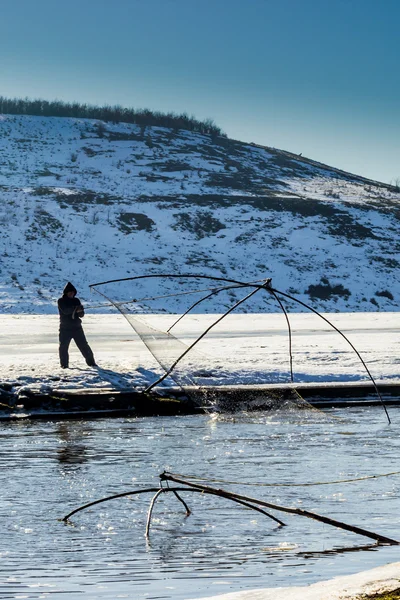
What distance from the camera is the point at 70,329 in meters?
16.2

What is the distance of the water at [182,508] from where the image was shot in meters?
6.04

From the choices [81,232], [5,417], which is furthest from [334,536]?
[81,232]

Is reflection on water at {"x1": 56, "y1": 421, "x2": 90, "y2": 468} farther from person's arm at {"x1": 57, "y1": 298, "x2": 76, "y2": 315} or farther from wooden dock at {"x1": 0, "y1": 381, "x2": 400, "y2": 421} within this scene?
person's arm at {"x1": 57, "y1": 298, "x2": 76, "y2": 315}

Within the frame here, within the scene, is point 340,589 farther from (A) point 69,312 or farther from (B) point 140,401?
(A) point 69,312

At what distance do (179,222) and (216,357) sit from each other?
4727 centimetres

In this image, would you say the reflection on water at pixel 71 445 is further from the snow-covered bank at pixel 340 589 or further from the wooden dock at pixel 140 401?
the snow-covered bank at pixel 340 589

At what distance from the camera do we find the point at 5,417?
541 inches

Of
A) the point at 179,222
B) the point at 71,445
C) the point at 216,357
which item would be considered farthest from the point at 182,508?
the point at 179,222

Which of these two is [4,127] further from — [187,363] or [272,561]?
[272,561]

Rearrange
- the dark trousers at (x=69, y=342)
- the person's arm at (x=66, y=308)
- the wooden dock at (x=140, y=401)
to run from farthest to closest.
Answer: the person's arm at (x=66, y=308), the dark trousers at (x=69, y=342), the wooden dock at (x=140, y=401)

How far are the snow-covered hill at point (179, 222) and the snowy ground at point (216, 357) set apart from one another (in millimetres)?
18546

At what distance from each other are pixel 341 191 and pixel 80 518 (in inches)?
3093

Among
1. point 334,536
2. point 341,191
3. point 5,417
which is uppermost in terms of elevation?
point 341,191

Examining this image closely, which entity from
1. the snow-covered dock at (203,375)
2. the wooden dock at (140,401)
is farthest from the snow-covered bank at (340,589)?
the snow-covered dock at (203,375)
